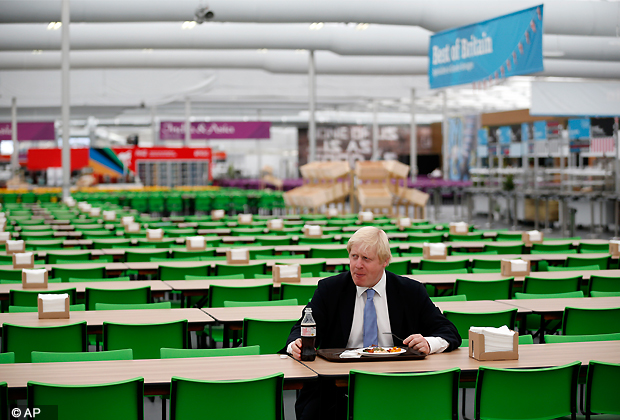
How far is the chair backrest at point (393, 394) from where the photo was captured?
293cm

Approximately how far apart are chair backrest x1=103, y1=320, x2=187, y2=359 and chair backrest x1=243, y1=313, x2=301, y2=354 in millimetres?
364

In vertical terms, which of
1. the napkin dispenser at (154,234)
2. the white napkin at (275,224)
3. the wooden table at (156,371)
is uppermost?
the white napkin at (275,224)

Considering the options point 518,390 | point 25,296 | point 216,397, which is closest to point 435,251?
point 25,296

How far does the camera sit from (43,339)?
13.8 ft

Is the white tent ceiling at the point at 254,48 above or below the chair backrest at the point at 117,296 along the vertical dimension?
above

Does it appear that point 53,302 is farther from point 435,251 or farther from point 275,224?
point 275,224

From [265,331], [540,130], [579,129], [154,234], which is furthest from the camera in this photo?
[540,130]

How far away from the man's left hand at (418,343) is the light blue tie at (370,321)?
0.78 feet

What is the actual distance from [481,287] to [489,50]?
699 cm

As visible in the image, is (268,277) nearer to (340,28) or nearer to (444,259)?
(444,259)

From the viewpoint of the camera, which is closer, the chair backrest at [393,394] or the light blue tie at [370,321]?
the chair backrest at [393,394]

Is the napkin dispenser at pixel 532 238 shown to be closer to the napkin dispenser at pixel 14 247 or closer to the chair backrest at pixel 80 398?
the napkin dispenser at pixel 14 247

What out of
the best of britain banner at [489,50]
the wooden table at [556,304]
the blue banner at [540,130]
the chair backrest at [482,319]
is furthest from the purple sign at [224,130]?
the chair backrest at [482,319]

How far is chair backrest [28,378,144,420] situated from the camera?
2.79 meters
